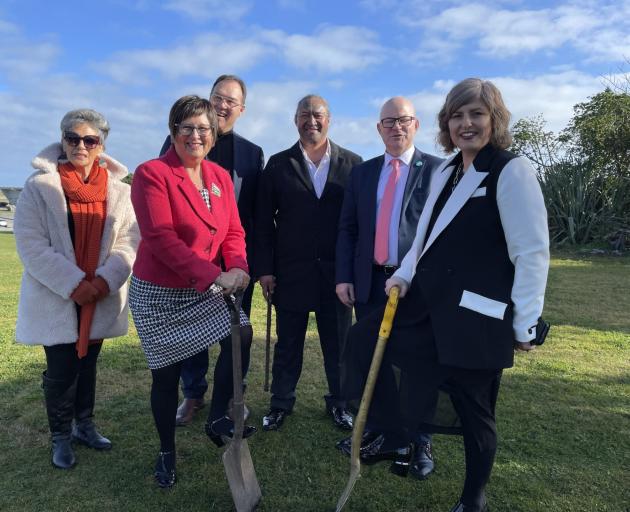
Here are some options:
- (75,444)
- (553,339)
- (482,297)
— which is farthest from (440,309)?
(553,339)

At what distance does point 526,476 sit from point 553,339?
3.86m

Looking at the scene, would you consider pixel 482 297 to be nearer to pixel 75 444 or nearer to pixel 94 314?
pixel 94 314

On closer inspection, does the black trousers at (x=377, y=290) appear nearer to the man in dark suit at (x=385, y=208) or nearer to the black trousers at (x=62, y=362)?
the man in dark suit at (x=385, y=208)

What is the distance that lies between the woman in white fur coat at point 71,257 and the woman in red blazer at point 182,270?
48 cm

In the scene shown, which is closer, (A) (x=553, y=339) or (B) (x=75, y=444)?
(B) (x=75, y=444)

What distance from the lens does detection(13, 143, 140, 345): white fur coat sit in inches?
126

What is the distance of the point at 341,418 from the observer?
4.05 metres

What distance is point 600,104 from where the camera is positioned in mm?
20625

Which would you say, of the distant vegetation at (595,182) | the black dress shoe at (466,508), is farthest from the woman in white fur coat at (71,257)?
the distant vegetation at (595,182)

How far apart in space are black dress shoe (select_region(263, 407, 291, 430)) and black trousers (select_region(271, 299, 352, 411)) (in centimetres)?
3

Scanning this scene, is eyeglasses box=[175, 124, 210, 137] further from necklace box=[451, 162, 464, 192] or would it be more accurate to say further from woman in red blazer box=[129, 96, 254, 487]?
necklace box=[451, 162, 464, 192]

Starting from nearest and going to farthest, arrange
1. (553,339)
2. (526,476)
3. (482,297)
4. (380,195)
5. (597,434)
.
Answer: (482,297) → (526,476) → (380,195) → (597,434) → (553,339)

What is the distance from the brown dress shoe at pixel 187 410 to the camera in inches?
160

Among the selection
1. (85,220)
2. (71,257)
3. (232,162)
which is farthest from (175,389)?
(232,162)
